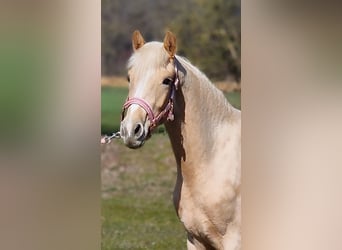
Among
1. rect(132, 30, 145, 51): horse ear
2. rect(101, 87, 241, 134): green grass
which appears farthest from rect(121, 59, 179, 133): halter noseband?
rect(101, 87, 241, 134): green grass

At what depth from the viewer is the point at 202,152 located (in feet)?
7.05

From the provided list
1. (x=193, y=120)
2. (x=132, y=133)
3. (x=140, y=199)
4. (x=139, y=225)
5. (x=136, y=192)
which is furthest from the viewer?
(x=136, y=192)

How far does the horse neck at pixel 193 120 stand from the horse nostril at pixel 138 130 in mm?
219

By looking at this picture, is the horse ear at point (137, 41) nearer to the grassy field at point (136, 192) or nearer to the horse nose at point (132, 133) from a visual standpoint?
the horse nose at point (132, 133)

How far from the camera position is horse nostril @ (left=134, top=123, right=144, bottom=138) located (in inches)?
74.2

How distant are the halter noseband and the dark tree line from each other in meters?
2.48

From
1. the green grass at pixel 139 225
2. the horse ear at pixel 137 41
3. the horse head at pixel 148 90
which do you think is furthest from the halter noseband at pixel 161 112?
the green grass at pixel 139 225

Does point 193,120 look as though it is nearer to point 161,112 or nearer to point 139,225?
point 161,112

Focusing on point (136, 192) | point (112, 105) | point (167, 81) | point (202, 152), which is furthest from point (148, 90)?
point (136, 192)

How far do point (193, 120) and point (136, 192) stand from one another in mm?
2804
